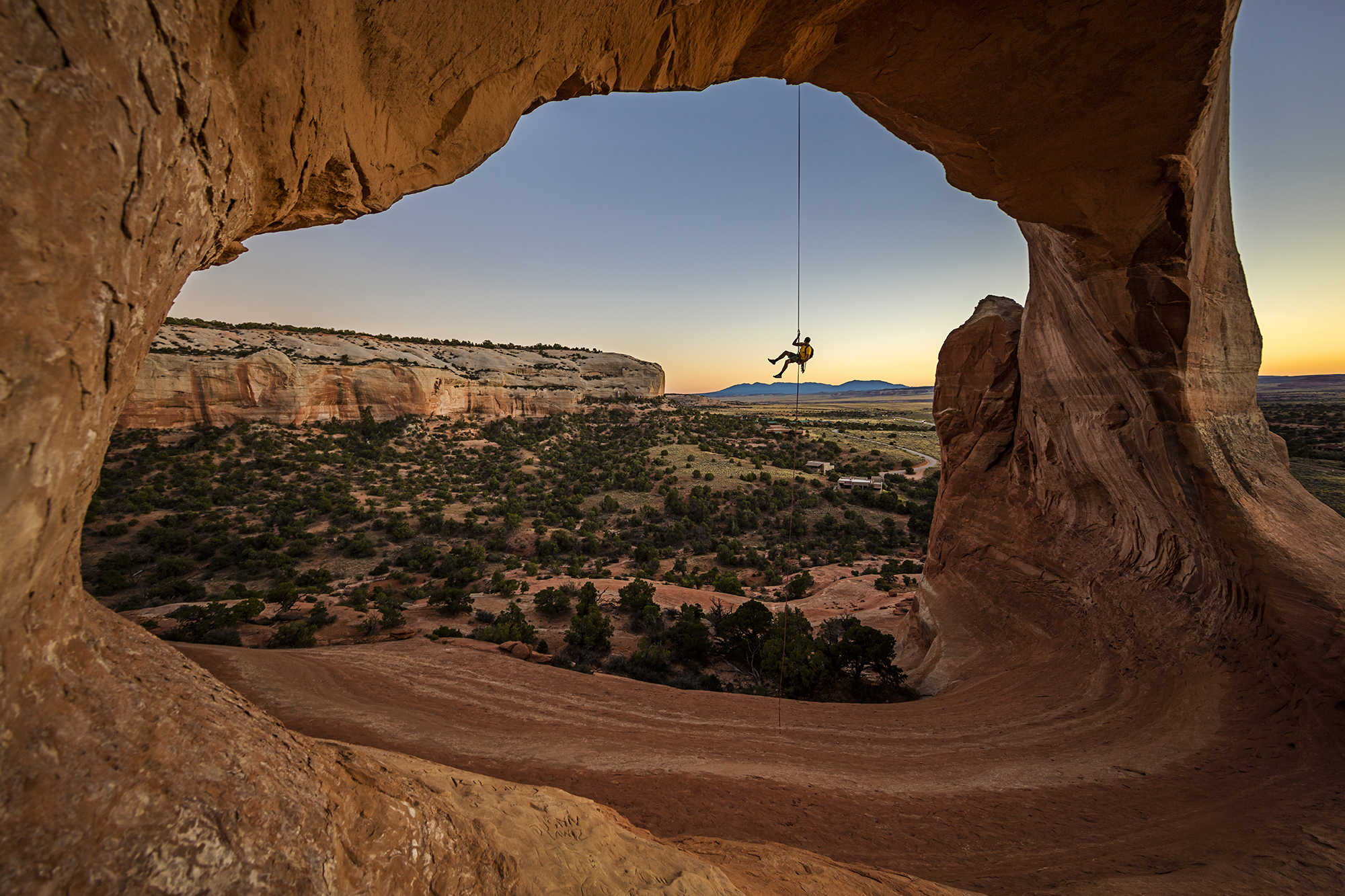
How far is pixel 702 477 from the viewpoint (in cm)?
3241

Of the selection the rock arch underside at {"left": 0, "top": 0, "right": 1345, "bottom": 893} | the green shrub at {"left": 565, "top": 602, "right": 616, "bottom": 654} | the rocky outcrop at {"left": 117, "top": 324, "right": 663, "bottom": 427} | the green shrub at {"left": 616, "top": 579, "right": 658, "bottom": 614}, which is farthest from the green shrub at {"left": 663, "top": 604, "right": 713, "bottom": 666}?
the rocky outcrop at {"left": 117, "top": 324, "right": 663, "bottom": 427}

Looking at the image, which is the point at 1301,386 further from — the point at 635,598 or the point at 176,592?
the point at 176,592

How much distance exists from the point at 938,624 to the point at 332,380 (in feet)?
131

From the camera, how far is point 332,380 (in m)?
33.8

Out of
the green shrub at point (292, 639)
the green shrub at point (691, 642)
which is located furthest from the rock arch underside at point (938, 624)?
the green shrub at point (292, 639)

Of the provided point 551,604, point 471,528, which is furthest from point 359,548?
point 551,604

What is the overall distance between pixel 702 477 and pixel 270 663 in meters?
25.9

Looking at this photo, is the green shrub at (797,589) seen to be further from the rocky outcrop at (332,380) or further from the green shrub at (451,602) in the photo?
the rocky outcrop at (332,380)

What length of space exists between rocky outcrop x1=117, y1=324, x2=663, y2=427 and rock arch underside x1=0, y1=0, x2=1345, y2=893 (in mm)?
24633

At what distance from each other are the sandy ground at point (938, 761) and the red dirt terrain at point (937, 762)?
0.08 feet

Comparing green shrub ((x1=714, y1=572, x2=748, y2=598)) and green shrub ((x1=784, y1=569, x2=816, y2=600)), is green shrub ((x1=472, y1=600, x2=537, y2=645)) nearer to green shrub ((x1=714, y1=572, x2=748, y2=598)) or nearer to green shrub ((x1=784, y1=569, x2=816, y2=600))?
green shrub ((x1=714, y1=572, x2=748, y2=598))

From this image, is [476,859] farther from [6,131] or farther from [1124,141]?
[1124,141]

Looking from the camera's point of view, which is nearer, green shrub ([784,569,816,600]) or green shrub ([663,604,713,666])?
green shrub ([663,604,713,666])

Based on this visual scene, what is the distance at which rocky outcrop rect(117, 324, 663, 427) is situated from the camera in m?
28.5
